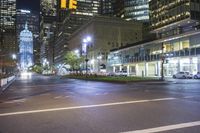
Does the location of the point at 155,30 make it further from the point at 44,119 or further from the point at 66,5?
the point at 44,119

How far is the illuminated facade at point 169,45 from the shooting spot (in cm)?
6325

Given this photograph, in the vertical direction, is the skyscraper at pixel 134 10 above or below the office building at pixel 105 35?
above

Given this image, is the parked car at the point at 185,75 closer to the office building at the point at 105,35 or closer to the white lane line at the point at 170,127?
the white lane line at the point at 170,127

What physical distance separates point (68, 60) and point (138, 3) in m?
80.6

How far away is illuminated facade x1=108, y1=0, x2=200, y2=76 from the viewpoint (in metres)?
63.2

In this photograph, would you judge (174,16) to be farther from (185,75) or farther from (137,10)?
(137,10)

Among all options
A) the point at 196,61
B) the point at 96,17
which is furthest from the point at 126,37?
the point at 196,61

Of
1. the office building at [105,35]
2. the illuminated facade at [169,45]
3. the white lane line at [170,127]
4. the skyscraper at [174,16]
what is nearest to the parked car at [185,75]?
the illuminated facade at [169,45]

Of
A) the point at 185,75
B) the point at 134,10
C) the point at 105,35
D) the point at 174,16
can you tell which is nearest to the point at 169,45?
the point at 174,16

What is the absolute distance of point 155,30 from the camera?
291 ft

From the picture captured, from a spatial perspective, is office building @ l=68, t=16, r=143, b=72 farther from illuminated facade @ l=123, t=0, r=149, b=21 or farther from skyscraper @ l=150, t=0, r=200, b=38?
skyscraper @ l=150, t=0, r=200, b=38

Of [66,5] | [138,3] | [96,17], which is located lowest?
[66,5]

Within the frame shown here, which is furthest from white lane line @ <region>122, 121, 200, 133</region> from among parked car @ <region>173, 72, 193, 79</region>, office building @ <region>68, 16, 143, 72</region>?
office building @ <region>68, 16, 143, 72</region>

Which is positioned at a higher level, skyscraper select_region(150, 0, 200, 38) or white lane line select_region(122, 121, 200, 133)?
skyscraper select_region(150, 0, 200, 38)
